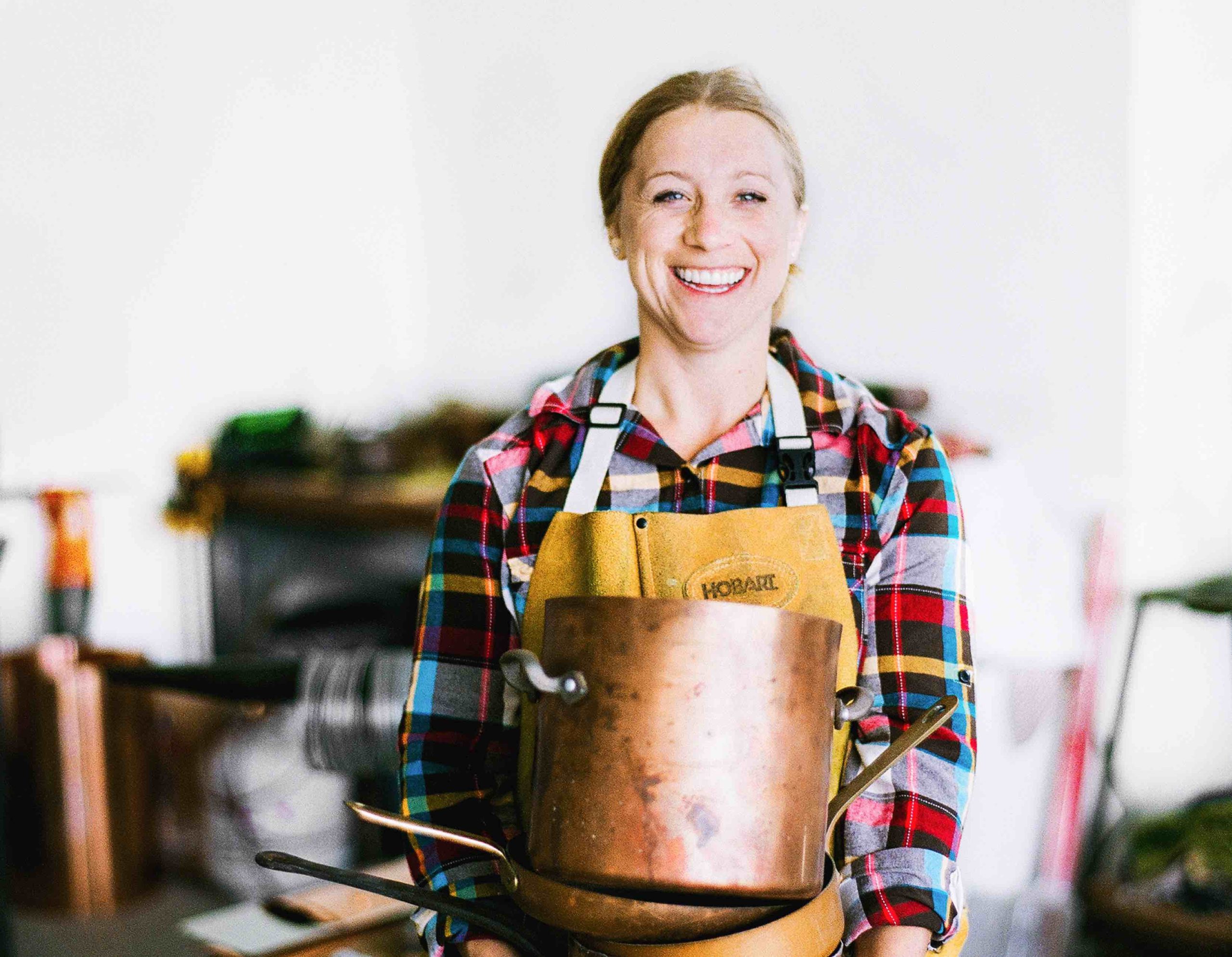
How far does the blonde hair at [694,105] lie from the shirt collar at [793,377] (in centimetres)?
14

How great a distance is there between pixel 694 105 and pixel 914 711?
0.59 metres

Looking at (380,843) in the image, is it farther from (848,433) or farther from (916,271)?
(848,433)

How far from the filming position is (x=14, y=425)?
301 centimetres

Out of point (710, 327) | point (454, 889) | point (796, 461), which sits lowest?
point (454, 889)

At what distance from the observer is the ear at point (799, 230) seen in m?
1.10

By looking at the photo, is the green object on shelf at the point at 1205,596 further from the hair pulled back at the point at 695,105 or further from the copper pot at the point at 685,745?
the copper pot at the point at 685,745

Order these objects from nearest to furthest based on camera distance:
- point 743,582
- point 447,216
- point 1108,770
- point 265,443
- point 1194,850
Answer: point 743,582
point 1194,850
point 1108,770
point 265,443
point 447,216

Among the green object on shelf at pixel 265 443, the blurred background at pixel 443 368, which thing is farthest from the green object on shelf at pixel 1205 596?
the green object on shelf at pixel 265 443

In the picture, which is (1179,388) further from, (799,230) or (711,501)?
(711,501)

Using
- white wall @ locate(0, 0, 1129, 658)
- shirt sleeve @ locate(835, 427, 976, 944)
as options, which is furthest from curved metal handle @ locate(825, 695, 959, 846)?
white wall @ locate(0, 0, 1129, 658)

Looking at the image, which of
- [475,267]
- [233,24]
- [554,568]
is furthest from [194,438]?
[554,568]

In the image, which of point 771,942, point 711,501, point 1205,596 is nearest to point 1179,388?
point 1205,596

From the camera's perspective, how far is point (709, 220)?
102cm

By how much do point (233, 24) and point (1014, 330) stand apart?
8.39 ft
